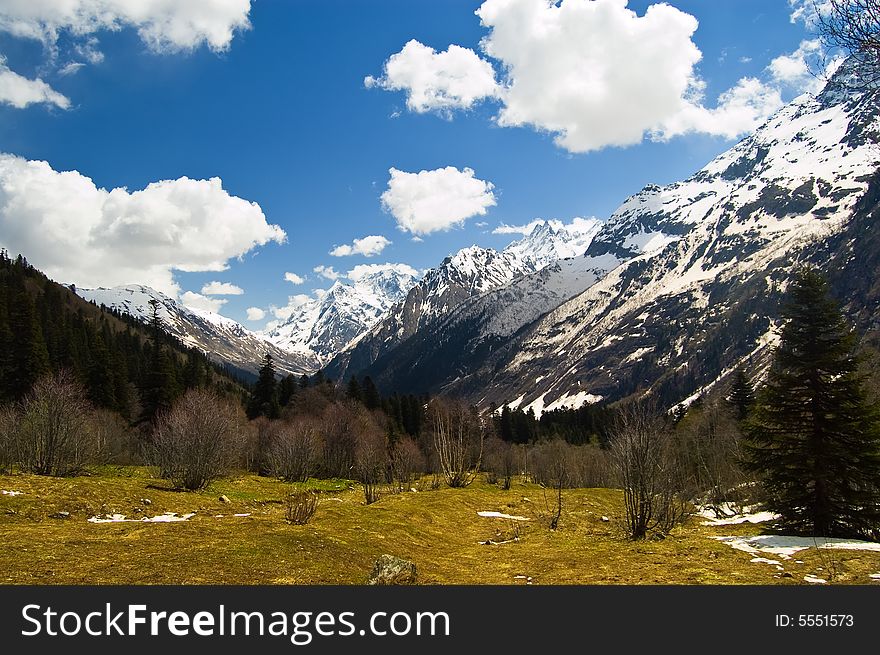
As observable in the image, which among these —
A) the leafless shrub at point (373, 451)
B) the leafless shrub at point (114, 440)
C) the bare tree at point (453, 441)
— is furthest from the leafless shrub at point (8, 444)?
the bare tree at point (453, 441)

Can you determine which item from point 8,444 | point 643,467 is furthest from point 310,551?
point 8,444

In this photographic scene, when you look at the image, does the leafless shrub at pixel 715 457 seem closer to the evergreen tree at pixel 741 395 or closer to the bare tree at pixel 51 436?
the evergreen tree at pixel 741 395

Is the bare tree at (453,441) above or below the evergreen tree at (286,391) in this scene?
below

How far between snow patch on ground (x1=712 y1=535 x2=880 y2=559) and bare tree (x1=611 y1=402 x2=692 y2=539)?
2.61m

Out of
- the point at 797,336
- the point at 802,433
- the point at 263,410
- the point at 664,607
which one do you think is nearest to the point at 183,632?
the point at 664,607

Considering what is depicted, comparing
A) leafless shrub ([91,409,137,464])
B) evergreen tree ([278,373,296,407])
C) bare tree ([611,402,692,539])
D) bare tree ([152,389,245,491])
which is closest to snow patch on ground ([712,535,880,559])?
bare tree ([611,402,692,539])

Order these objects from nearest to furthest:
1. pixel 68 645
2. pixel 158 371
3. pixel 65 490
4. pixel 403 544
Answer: pixel 68 645
pixel 403 544
pixel 65 490
pixel 158 371

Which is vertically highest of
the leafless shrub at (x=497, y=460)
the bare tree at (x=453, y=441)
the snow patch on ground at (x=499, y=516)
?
the bare tree at (x=453, y=441)

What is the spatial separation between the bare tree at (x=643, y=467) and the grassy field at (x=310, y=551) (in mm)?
1141

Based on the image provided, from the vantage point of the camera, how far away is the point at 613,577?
478 inches

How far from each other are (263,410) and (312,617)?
80.0m

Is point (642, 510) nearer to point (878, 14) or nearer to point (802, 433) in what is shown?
point (802, 433)

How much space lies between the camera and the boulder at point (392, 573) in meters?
11.0

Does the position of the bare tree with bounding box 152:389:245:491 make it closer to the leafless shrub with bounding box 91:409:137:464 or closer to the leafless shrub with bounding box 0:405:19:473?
the leafless shrub with bounding box 0:405:19:473
